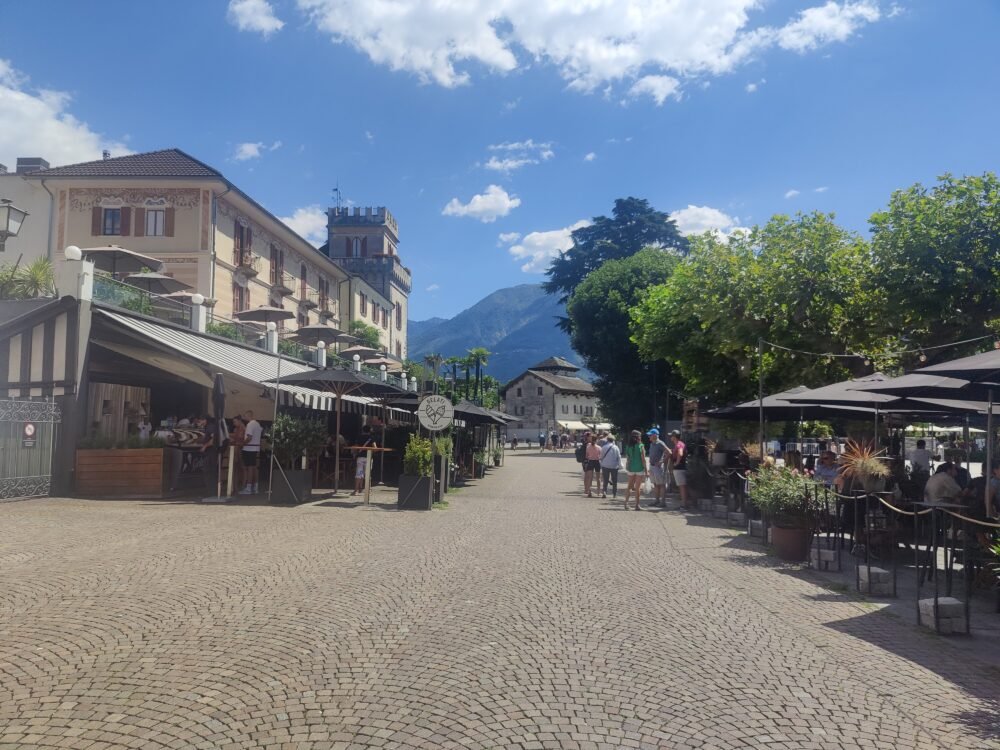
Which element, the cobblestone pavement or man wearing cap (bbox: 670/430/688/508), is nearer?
the cobblestone pavement

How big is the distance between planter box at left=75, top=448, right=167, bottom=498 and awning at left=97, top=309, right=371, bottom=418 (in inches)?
82.5

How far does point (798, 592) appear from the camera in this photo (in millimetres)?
7570

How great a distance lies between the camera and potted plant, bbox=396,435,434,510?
46.6 feet

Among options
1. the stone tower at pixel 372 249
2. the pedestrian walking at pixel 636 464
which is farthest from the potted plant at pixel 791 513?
the stone tower at pixel 372 249

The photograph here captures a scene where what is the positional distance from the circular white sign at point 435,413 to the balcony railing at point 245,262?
22.1 metres

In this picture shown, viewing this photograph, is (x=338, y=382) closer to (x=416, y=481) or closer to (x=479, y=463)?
(x=416, y=481)

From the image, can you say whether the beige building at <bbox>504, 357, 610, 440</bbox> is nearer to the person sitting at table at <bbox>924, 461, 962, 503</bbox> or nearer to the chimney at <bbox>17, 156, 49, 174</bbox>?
the chimney at <bbox>17, 156, 49, 174</bbox>

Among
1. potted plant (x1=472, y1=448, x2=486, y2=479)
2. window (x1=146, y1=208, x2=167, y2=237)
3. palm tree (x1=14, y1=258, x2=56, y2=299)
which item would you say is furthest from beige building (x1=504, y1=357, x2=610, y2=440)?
palm tree (x1=14, y1=258, x2=56, y2=299)

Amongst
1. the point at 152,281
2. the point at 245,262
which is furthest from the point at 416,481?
the point at 245,262

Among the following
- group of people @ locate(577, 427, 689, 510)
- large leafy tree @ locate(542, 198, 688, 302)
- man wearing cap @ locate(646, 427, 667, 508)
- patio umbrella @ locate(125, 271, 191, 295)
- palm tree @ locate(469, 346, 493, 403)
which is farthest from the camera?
large leafy tree @ locate(542, 198, 688, 302)

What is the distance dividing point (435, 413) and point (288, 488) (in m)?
3.02

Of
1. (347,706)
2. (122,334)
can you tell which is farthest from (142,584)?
(122,334)

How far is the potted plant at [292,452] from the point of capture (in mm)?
14344

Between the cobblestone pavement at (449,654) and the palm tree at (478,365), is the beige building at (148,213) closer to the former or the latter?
the palm tree at (478,365)
